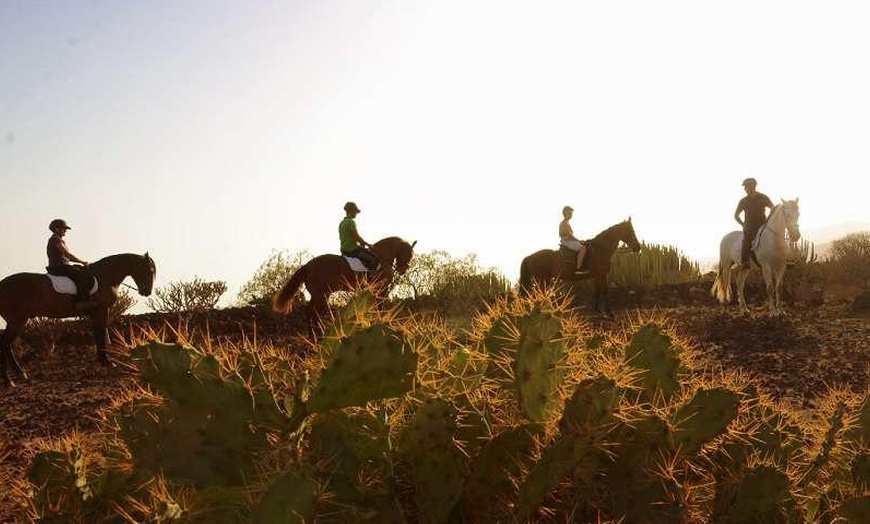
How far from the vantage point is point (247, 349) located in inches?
89.1

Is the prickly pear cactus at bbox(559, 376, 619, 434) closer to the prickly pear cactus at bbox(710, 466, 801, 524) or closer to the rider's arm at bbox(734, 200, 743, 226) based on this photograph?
the prickly pear cactus at bbox(710, 466, 801, 524)

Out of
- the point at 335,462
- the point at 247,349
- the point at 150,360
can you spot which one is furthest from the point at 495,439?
the point at 150,360

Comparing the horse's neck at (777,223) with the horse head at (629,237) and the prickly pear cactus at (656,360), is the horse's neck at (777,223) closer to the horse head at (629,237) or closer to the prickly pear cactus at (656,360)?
the horse head at (629,237)

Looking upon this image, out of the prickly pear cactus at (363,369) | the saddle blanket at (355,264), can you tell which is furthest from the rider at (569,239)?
the prickly pear cactus at (363,369)

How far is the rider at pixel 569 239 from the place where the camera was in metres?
16.6

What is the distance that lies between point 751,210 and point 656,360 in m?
13.7

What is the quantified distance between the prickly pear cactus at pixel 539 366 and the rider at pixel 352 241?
36.2 ft

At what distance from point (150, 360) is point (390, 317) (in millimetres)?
693

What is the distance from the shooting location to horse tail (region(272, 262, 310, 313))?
12.5 m

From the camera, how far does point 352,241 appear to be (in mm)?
13367

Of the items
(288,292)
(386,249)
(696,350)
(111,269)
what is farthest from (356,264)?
(696,350)

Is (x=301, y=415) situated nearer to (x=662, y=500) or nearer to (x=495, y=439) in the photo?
(x=495, y=439)

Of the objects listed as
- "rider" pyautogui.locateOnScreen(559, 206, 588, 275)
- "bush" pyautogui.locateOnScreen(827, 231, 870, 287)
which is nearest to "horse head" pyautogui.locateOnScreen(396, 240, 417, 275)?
"rider" pyautogui.locateOnScreen(559, 206, 588, 275)

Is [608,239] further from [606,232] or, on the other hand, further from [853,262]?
[853,262]
